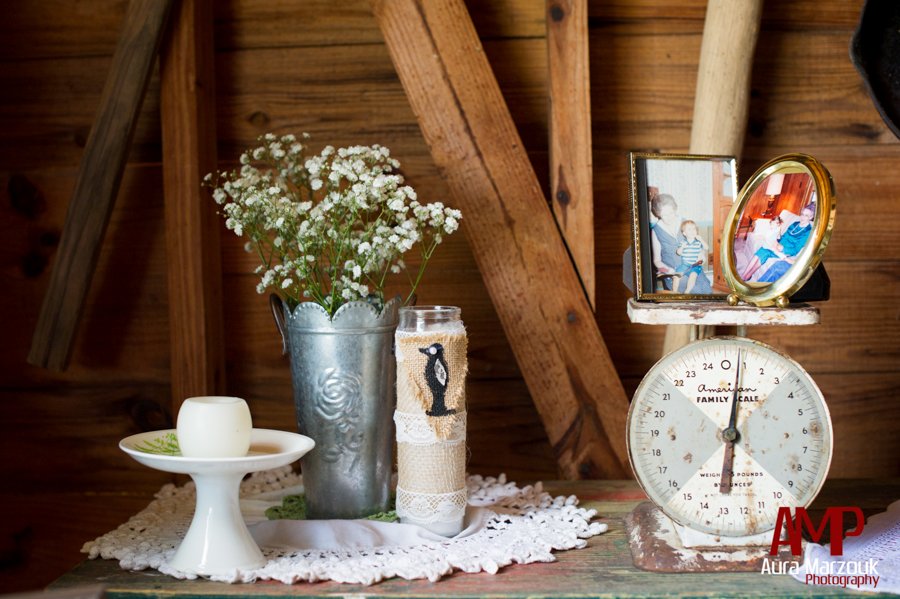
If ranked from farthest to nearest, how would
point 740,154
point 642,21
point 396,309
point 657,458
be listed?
point 642,21 < point 740,154 < point 396,309 < point 657,458

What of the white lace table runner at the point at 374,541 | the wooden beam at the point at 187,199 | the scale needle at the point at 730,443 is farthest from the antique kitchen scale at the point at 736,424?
the wooden beam at the point at 187,199

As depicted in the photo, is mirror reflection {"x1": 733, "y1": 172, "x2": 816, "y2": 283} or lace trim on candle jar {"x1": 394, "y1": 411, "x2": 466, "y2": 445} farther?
lace trim on candle jar {"x1": 394, "y1": 411, "x2": 466, "y2": 445}

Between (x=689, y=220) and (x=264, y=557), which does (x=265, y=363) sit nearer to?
(x=264, y=557)

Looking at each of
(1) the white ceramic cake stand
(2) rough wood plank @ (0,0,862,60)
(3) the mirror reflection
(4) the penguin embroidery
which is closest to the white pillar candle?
(1) the white ceramic cake stand

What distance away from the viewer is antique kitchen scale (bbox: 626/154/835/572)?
1.10 m

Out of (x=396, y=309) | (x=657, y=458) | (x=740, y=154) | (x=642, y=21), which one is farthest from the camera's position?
(x=642, y=21)

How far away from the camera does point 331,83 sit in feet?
5.26

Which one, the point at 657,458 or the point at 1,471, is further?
the point at 1,471

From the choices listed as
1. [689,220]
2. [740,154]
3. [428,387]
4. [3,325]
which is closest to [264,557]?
[428,387]

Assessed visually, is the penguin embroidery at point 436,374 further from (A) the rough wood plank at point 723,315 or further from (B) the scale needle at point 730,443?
(B) the scale needle at point 730,443

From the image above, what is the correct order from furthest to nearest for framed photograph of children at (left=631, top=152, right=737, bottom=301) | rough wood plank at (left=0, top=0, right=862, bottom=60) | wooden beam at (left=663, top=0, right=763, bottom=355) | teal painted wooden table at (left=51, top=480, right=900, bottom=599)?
1. rough wood plank at (left=0, top=0, right=862, bottom=60)
2. wooden beam at (left=663, top=0, right=763, bottom=355)
3. framed photograph of children at (left=631, top=152, right=737, bottom=301)
4. teal painted wooden table at (left=51, top=480, right=900, bottom=599)

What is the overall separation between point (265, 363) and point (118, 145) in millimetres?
461

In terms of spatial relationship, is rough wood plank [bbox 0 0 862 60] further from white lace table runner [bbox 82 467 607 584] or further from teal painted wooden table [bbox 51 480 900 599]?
teal painted wooden table [bbox 51 480 900 599]

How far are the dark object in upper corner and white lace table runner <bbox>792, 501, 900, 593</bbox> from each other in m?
0.58
